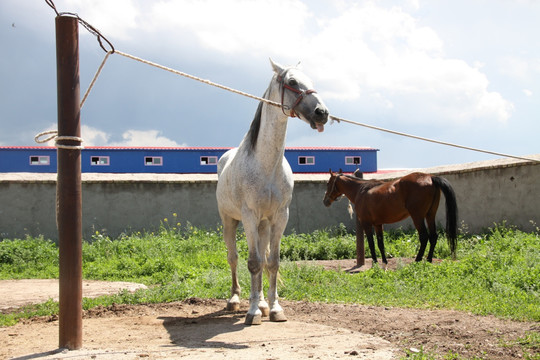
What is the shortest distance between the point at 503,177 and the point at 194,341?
9.16 m

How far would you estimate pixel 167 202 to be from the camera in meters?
13.5

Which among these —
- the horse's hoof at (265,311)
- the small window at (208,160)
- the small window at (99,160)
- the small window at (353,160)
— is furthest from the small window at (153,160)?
the horse's hoof at (265,311)

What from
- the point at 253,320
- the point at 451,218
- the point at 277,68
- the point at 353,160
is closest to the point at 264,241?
the point at 253,320

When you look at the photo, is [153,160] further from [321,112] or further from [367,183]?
[321,112]

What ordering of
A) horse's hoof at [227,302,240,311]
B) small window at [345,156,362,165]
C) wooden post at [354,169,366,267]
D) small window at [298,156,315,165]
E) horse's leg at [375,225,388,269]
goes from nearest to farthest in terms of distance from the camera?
horse's hoof at [227,302,240,311] < horse's leg at [375,225,388,269] < wooden post at [354,169,366,267] < small window at [298,156,315,165] < small window at [345,156,362,165]

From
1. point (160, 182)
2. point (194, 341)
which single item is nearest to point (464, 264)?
point (194, 341)

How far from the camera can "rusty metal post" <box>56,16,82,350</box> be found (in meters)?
3.75

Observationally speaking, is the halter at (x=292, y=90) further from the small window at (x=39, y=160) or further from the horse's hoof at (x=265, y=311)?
the small window at (x=39, y=160)

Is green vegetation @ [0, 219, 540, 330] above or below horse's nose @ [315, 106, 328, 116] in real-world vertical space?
below

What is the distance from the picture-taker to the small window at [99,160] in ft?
84.3

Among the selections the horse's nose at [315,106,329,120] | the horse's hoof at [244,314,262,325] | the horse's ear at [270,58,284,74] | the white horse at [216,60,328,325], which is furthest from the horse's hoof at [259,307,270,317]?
the horse's ear at [270,58,284,74]

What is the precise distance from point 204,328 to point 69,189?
5.96 ft

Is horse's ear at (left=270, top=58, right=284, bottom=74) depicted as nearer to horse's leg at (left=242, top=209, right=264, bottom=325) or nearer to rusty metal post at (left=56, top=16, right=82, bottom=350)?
horse's leg at (left=242, top=209, right=264, bottom=325)

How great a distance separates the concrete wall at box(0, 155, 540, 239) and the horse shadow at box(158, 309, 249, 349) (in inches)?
314
